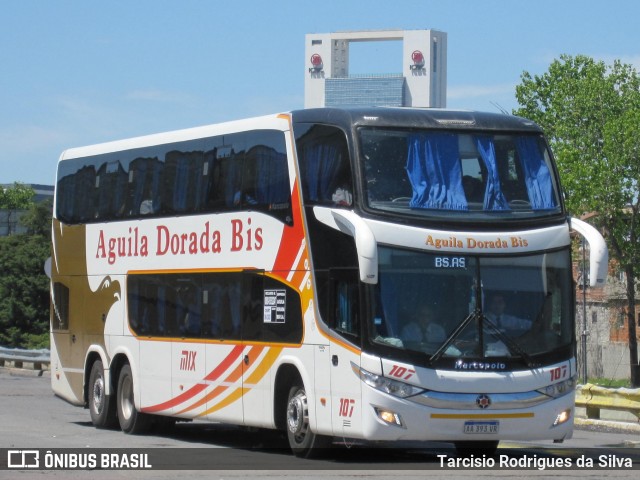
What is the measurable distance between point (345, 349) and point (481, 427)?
177cm

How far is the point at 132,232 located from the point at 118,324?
5.36 ft

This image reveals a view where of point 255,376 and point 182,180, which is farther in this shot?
point 182,180

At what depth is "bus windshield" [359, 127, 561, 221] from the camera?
15531 mm

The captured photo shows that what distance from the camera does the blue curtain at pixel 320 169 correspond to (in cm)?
1611

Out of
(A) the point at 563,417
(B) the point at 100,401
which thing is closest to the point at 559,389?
(A) the point at 563,417

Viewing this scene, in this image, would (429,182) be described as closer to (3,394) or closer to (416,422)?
(416,422)

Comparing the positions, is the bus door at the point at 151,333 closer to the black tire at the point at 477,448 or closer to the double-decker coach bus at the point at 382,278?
the double-decker coach bus at the point at 382,278

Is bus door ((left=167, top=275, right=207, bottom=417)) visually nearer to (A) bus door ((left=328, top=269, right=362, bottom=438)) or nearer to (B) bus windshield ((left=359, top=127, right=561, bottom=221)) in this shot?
(A) bus door ((left=328, top=269, right=362, bottom=438))

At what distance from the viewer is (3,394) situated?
31.9 m

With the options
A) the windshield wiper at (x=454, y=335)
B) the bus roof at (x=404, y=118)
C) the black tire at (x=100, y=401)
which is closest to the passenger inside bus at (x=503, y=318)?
the windshield wiper at (x=454, y=335)

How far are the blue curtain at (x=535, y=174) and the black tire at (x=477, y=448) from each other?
3.09 m

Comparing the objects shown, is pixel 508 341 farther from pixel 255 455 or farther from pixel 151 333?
pixel 151 333

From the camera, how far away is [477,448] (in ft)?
56.7
